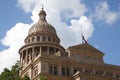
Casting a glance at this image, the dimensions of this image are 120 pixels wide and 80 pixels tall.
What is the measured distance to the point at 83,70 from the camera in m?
83.3

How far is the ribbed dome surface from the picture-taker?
332ft

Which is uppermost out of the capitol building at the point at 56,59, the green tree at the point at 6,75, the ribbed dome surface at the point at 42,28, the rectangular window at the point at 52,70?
the ribbed dome surface at the point at 42,28

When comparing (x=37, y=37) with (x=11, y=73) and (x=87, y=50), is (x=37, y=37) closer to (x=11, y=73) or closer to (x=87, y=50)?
(x=87, y=50)

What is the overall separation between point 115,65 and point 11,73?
4404 cm

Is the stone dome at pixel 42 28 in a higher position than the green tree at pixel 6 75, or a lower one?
higher

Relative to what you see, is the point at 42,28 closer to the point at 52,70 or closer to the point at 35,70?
the point at 35,70

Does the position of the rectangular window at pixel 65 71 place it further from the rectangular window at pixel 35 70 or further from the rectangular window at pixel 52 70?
the rectangular window at pixel 35 70

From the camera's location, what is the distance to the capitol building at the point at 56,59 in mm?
78812

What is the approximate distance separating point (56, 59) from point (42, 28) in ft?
75.1

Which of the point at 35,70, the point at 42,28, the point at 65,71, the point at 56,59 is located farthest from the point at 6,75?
the point at 42,28

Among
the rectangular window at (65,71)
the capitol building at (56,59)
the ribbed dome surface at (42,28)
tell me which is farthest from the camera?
the ribbed dome surface at (42,28)

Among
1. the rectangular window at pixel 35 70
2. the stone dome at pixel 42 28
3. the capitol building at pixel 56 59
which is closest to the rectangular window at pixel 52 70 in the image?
the capitol building at pixel 56 59

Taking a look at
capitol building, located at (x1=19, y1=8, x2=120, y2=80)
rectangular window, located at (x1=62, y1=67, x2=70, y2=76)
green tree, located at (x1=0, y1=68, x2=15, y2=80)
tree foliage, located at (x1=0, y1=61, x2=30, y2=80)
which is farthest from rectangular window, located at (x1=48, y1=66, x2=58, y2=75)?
green tree, located at (x1=0, y1=68, x2=15, y2=80)

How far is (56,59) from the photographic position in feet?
264
